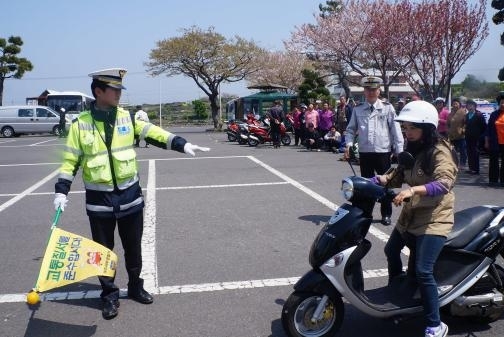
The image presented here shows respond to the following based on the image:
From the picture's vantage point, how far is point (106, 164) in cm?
387

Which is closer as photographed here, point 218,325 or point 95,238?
point 218,325

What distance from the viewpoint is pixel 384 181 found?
3.51 m

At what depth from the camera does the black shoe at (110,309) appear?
3.89 meters

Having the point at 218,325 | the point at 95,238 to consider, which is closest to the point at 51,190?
the point at 95,238

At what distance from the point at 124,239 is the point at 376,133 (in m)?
3.59

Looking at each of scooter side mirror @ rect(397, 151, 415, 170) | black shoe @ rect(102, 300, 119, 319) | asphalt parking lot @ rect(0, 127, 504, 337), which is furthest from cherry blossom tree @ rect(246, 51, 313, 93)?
scooter side mirror @ rect(397, 151, 415, 170)

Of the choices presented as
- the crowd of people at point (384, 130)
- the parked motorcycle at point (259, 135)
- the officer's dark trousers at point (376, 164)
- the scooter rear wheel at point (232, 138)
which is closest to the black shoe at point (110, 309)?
the crowd of people at point (384, 130)

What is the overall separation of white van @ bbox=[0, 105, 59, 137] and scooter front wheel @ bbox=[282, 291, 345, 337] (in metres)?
29.8

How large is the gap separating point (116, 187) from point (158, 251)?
183 cm

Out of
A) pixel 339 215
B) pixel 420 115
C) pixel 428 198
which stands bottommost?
pixel 339 215

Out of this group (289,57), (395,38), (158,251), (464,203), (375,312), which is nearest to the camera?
(375,312)

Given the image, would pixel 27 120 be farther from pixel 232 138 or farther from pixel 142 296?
pixel 142 296

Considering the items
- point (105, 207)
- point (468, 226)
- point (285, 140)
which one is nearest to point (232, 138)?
point (285, 140)

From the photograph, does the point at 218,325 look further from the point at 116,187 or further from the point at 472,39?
the point at 472,39
